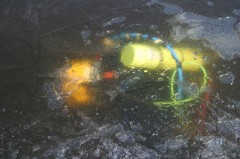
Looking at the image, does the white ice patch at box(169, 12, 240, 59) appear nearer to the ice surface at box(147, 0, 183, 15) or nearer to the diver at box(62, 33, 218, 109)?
the ice surface at box(147, 0, 183, 15)

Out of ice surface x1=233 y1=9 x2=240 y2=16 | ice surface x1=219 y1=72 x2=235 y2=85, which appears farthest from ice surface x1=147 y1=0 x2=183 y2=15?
ice surface x1=219 y1=72 x2=235 y2=85

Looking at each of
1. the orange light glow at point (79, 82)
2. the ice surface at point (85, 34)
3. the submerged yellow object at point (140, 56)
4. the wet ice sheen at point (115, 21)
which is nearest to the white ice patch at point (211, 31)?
the submerged yellow object at point (140, 56)

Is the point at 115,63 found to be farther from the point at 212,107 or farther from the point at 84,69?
the point at 212,107

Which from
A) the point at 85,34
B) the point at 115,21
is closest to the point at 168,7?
the point at 115,21

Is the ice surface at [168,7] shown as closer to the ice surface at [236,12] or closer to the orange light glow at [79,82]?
the ice surface at [236,12]

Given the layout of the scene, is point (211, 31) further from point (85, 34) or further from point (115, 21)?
point (85, 34)
